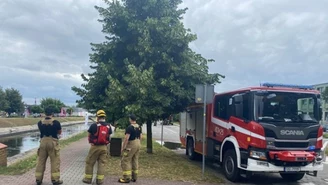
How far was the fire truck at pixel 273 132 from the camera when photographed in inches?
358

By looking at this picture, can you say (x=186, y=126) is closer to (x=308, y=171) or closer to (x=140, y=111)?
(x=140, y=111)

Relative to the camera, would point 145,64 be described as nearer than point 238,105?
No

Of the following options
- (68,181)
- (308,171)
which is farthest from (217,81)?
(68,181)

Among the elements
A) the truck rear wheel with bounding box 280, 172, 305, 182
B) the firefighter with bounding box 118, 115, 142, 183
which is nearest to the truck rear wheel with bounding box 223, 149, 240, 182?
the truck rear wheel with bounding box 280, 172, 305, 182

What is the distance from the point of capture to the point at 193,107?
13.9 meters

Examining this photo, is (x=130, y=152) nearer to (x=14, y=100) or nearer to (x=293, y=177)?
(x=293, y=177)

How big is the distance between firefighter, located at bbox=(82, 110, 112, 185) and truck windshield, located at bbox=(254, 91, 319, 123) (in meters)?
3.98

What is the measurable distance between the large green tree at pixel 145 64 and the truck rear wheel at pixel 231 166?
2.92 meters

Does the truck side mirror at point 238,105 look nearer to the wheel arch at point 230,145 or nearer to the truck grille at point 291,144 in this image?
the wheel arch at point 230,145

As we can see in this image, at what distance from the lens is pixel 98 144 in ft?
26.9

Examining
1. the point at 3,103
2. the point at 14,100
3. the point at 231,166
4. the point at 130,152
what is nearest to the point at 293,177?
the point at 231,166

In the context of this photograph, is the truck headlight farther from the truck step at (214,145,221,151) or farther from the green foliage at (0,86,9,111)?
the green foliage at (0,86,9,111)

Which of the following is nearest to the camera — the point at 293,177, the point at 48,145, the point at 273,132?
the point at 48,145

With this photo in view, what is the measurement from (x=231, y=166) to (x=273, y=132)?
1.76 m
